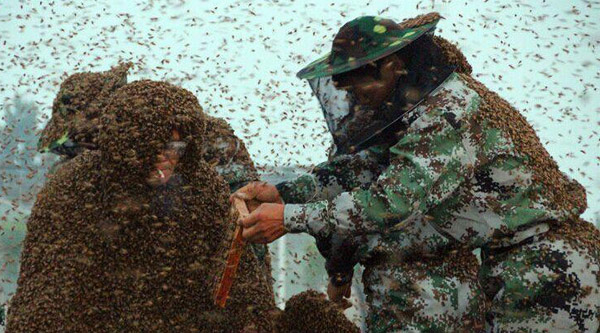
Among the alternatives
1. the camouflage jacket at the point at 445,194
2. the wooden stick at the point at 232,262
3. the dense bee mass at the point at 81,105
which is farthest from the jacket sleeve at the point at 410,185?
the dense bee mass at the point at 81,105

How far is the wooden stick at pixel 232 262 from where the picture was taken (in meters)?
4.94

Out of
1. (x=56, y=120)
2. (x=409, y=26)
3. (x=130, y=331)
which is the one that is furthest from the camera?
(x=56, y=120)

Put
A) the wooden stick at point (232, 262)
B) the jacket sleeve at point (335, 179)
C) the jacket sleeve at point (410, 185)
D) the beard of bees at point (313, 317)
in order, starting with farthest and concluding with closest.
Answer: the beard of bees at point (313, 317) < the jacket sleeve at point (335, 179) < the wooden stick at point (232, 262) < the jacket sleeve at point (410, 185)

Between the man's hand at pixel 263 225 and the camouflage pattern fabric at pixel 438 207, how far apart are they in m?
0.07

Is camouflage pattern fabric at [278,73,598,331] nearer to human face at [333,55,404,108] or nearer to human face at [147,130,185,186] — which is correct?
human face at [333,55,404,108]

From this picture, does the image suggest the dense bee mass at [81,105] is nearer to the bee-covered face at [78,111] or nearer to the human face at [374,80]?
the bee-covered face at [78,111]

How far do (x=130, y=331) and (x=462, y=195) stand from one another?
2.26m

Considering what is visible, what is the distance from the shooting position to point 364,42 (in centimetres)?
502

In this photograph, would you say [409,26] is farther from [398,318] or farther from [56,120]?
[56,120]

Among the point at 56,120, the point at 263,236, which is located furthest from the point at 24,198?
the point at 263,236

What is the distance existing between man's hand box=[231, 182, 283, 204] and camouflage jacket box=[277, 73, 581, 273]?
449 millimetres

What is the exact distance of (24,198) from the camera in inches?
251

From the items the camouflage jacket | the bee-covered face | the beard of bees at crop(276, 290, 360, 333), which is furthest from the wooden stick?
the bee-covered face

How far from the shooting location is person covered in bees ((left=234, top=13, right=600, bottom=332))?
4777mm
